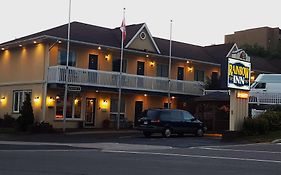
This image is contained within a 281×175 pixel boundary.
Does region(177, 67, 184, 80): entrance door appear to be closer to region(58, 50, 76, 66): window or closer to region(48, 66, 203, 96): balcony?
region(48, 66, 203, 96): balcony

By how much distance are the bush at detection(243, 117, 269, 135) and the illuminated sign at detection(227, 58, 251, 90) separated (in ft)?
6.31

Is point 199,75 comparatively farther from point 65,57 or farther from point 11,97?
point 11,97

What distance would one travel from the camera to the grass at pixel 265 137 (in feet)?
83.2

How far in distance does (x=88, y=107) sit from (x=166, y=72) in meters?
8.50

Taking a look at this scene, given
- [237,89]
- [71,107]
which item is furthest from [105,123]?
[237,89]

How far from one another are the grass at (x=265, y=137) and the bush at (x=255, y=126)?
38cm

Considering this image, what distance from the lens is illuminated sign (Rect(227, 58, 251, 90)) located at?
2669 cm

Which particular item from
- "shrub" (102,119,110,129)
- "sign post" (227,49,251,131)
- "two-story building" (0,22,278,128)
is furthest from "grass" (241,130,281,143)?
"shrub" (102,119,110,129)

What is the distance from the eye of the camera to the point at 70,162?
14586 millimetres

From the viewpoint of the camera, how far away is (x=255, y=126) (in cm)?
2680

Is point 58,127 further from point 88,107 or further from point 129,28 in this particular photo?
point 129,28

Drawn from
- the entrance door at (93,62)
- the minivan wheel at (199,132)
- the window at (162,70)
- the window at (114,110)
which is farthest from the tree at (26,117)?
the window at (162,70)

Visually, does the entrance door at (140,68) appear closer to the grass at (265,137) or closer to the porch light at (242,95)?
the porch light at (242,95)

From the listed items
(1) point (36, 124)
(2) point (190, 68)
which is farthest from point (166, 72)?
(1) point (36, 124)
